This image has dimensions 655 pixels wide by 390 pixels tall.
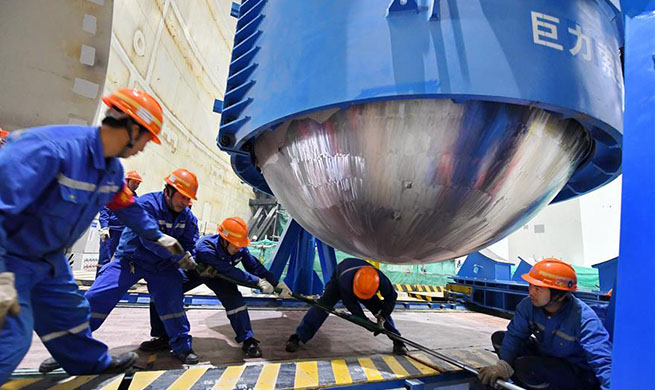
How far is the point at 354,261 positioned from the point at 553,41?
2.11m

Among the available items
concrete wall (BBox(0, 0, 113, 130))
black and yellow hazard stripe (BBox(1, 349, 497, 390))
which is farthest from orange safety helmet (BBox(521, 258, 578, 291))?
concrete wall (BBox(0, 0, 113, 130))

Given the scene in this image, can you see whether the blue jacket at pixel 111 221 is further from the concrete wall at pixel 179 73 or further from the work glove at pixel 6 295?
the work glove at pixel 6 295

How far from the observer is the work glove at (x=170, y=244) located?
6.84 ft

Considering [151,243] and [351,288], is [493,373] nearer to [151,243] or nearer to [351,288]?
[351,288]

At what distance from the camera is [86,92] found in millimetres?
4031

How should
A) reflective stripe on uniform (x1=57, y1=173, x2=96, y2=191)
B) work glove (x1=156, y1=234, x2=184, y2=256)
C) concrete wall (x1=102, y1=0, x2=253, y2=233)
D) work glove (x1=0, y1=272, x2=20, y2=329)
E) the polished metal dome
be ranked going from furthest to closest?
1. concrete wall (x1=102, y1=0, x2=253, y2=233)
2. work glove (x1=156, y1=234, x2=184, y2=256)
3. the polished metal dome
4. reflective stripe on uniform (x1=57, y1=173, x2=96, y2=191)
5. work glove (x1=0, y1=272, x2=20, y2=329)

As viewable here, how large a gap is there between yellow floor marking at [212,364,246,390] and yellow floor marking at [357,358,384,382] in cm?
67

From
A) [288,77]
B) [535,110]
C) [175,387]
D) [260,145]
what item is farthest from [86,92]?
[535,110]

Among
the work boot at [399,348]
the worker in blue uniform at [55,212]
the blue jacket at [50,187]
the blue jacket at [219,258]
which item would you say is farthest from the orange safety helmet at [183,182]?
the work boot at [399,348]

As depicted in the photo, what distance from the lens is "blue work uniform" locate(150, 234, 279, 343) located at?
2570mm

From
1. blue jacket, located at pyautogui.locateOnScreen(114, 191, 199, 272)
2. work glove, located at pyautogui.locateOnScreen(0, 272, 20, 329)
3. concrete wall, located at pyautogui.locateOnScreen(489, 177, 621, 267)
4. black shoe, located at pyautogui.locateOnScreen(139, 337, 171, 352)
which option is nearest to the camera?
work glove, located at pyautogui.locateOnScreen(0, 272, 20, 329)

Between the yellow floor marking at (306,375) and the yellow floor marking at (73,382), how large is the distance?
0.93 meters

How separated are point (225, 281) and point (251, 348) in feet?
1.87

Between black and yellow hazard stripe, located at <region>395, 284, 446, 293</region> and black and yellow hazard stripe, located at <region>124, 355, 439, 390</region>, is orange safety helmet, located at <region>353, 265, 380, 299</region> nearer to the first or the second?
black and yellow hazard stripe, located at <region>124, 355, 439, 390</region>
